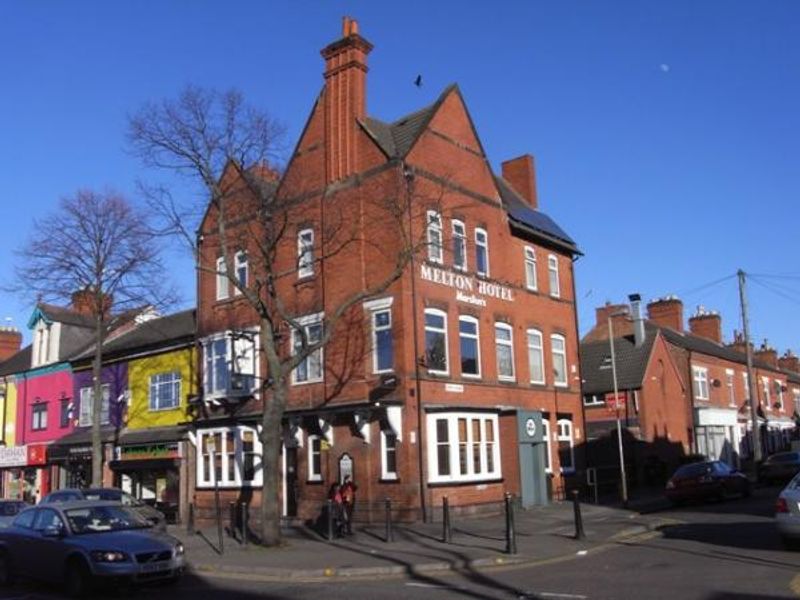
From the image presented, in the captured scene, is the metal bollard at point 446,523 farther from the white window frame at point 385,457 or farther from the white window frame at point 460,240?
the white window frame at point 460,240

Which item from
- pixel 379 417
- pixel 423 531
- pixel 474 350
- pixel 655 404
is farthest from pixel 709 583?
pixel 655 404

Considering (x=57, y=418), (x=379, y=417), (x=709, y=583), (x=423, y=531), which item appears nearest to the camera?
(x=709, y=583)

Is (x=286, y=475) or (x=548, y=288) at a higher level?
(x=548, y=288)

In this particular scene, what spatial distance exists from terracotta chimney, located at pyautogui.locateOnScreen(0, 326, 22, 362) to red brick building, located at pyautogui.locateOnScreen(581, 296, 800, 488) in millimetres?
33459

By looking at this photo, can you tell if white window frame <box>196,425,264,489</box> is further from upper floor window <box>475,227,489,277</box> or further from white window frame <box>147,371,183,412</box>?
upper floor window <box>475,227,489,277</box>

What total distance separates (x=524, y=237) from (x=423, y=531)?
13.7 metres

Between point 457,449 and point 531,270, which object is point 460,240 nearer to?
point 531,270

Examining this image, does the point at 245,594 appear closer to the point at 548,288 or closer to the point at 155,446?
the point at 155,446

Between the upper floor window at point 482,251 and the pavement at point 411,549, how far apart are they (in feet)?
27.6

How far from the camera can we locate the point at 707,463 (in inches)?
1097

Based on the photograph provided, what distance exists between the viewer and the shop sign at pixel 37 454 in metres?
36.7

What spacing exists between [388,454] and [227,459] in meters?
7.54

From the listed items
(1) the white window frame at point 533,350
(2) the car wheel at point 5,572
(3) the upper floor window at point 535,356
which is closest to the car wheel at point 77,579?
(2) the car wheel at point 5,572

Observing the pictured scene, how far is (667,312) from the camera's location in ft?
167
